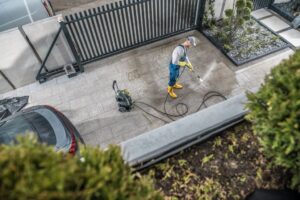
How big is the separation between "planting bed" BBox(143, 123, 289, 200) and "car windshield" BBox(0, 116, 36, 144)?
2.98m

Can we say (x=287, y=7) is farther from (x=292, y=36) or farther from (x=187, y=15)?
(x=187, y=15)

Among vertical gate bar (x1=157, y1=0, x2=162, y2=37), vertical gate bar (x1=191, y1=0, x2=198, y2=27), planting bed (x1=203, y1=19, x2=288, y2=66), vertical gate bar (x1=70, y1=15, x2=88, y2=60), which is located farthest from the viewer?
vertical gate bar (x1=191, y1=0, x2=198, y2=27)

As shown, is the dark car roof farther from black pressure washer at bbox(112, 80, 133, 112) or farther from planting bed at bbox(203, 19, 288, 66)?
planting bed at bbox(203, 19, 288, 66)

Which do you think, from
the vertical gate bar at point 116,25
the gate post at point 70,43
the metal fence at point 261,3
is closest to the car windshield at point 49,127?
the gate post at point 70,43

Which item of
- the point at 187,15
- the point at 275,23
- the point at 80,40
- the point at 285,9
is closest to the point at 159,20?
the point at 187,15

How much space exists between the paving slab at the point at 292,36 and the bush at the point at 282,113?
21.0 ft

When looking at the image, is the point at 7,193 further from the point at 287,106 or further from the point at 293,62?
the point at 293,62

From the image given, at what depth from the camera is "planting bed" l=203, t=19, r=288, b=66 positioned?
24.9 ft

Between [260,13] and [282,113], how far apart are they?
8.28 metres

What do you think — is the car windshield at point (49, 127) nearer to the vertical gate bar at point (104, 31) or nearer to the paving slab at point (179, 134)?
the paving slab at point (179, 134)

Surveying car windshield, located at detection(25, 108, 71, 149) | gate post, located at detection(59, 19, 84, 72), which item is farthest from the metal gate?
car windshield, located at detection(25, 108, 71, 149)

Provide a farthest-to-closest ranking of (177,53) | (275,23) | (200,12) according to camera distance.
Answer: (275,23), (200,12), (177,53)

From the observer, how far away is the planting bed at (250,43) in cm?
758

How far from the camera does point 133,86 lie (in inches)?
281
